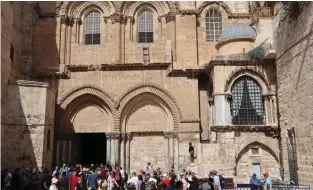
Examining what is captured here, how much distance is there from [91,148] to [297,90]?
14729mm

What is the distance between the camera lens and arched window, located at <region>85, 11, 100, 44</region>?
20453 millimetres

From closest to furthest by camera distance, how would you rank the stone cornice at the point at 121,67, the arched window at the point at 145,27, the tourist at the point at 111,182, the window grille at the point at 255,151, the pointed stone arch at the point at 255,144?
1. the tourist at the point at 111,182
2. the pointed stone arch at the point at 255,144
3. the window grille at the point at 255,151
4. the stone cornice at the point at 121,67
5. the arched window at the point at 145,27

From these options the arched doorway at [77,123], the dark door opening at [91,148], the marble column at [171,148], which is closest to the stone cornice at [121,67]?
the arched doorway at [77,123]

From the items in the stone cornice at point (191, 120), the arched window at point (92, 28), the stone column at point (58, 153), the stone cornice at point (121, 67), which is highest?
the arched window at point (92, 28)

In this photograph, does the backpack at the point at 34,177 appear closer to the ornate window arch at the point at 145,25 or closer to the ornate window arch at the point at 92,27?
the ornate window arch at the point at 92,27

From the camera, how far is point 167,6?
795 inches

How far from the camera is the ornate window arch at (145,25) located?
67.1ft

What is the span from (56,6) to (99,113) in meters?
6.75

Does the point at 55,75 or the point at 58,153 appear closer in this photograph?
the point at 58,153

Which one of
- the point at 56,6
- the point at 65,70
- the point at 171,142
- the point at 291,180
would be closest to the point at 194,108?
the point at 171,142

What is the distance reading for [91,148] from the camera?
2378cm

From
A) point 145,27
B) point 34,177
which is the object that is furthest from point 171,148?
point 34,177

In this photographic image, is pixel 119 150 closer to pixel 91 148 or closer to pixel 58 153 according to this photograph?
pixel 58 153

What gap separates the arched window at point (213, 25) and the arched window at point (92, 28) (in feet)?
21.1
